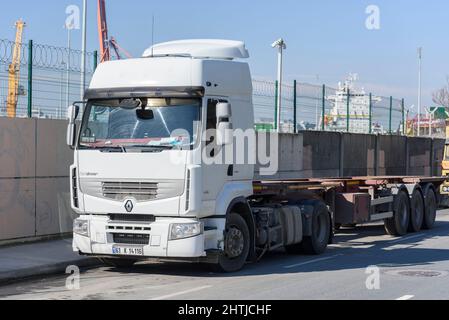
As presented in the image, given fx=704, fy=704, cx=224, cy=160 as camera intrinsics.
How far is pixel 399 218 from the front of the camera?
1775cm

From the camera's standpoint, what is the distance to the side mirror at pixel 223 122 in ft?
35.3

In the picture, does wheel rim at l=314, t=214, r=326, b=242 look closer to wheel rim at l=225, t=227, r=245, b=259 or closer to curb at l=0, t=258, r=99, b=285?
wheel rim at l=225, t=227, r=245, b=259

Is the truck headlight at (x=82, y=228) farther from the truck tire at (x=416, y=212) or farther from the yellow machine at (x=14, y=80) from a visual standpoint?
the truck tire at (x=416, y=212)

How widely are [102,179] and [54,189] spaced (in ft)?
12.9

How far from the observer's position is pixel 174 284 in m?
10.5

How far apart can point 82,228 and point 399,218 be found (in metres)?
9.34

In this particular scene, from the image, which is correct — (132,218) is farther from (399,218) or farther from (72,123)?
(399,218)

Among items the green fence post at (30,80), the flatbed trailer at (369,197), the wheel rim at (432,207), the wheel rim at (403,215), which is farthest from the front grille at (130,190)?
the wheel rim at (432,207)

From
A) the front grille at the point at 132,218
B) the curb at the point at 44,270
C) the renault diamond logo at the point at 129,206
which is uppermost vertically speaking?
the renault diamond logo at the point at 129,206

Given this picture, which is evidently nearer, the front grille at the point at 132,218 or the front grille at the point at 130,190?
the front grille at the point at 130,190

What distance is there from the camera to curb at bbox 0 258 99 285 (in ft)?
35.9

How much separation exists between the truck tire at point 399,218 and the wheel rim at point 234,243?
7057 mm

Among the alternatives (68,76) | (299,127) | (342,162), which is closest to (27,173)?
(68,76)

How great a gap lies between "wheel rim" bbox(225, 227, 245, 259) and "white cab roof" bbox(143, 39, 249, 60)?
2993 mm
